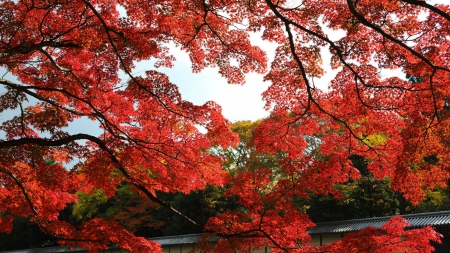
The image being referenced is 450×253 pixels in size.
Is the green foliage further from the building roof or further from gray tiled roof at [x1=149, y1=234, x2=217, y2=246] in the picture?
the building roof

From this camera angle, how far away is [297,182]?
616 cm

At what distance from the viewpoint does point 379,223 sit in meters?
12.4

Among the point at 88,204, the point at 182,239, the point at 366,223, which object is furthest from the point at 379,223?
the point at 88,204

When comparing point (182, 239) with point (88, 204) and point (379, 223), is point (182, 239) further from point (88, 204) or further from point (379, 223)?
point (88, 204)

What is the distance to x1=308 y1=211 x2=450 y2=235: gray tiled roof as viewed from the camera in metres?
10.8

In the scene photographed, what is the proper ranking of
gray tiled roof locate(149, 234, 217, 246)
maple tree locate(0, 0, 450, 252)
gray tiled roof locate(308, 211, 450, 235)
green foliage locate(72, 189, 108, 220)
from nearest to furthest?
maple tree locate(0, 0, 450, 252)
gray tiled roof locate(308, 211, 450, 235)
gray tiled roof locate(149, 234, 217, 246)
green foliage locate(72, 189, 108, 220)

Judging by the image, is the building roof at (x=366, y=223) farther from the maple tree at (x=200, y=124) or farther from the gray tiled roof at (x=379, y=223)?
the maple tree at (x=200, y=124)

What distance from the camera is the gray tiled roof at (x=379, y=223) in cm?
1076

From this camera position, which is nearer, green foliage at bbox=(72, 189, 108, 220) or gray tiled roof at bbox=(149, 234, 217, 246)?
gray tiled roof at bbox=(149, 234, 217, 246)

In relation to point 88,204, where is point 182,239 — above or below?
below

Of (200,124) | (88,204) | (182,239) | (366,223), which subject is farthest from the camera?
(88,204)

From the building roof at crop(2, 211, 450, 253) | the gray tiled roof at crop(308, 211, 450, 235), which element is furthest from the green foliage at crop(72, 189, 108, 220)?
the gray tiled roof at crop(308, 211, 450, 235)

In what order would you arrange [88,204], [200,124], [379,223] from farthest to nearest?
1. [88,204]
2. [379,223]
3. [200,124]

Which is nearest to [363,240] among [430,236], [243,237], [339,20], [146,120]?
[430,236]
